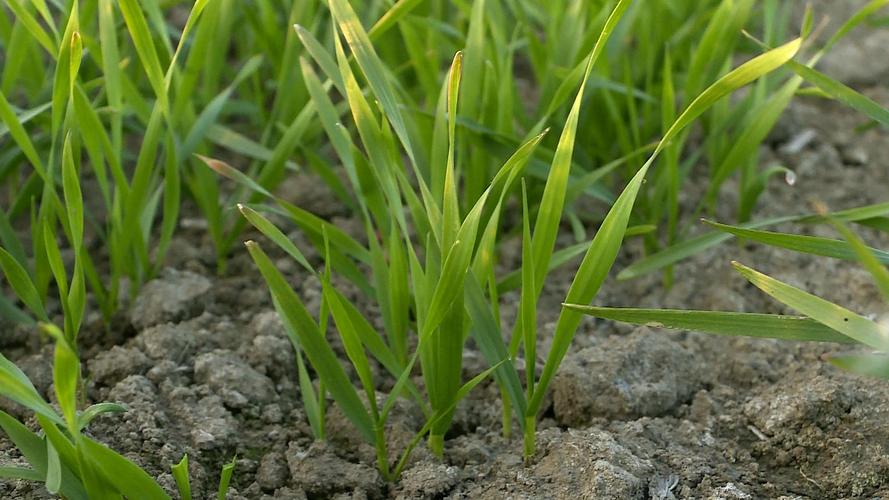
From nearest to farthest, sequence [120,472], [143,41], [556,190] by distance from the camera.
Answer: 1. [120,472]
2. [556,190]
3. [143,41]

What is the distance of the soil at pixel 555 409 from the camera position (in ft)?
3.73

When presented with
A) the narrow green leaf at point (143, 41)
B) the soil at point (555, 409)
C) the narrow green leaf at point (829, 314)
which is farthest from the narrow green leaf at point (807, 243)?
the narrow green leaf at point (143, 41)

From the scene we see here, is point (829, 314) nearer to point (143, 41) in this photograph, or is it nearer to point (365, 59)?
point (365, 59)

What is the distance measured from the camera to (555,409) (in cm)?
130

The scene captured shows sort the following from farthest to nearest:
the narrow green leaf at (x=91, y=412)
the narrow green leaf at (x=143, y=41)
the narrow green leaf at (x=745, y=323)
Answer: the narrow green leaf at (x=143, y=41)
the narrow green leaf at (x=745, y=323)
the narrow green leaf at (x=91, y=412)

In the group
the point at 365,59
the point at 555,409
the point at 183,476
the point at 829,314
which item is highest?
the point at 365,59

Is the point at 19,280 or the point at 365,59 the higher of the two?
the point at 365,59

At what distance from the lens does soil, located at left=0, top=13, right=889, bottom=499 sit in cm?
114

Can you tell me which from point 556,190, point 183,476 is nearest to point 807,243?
point 556,190

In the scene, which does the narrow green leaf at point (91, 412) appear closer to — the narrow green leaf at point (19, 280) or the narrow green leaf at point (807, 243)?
the narrow green leaf at point (19, 280)

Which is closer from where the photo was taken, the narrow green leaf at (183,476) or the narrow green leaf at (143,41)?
the narrow green leaf at (183,476)

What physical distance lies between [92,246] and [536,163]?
2.41ft

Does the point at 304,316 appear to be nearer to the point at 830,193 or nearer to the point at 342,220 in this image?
the point at 342,220

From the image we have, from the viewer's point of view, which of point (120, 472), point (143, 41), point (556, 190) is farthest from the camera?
point (143, 41)
